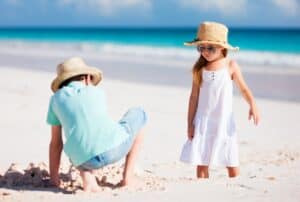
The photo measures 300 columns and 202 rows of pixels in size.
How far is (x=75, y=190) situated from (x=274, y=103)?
21.8 feet

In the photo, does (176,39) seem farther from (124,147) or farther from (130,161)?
(124,147)

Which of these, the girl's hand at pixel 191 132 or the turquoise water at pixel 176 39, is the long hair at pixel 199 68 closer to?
the girl's hand at pixel 191 132

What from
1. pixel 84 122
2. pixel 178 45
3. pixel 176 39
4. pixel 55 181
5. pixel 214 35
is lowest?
pixel 55 181

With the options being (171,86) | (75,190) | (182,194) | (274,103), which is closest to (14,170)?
(75,190)

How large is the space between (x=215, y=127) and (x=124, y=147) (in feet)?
3.20

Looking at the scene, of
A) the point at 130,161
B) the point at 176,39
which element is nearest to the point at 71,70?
the point at 130,161

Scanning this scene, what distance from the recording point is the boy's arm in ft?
14.8

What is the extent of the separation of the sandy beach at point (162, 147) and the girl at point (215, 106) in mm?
243

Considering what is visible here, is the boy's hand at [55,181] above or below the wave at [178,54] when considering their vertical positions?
below

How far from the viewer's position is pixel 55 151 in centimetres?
455

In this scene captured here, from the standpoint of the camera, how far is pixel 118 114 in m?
9.14

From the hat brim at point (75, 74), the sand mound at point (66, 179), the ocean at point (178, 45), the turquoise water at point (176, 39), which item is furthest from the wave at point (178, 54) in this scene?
the hat brim at point (75, 74)

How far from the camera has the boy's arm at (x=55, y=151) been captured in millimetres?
4523

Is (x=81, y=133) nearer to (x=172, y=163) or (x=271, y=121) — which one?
(x=172, y=163)
